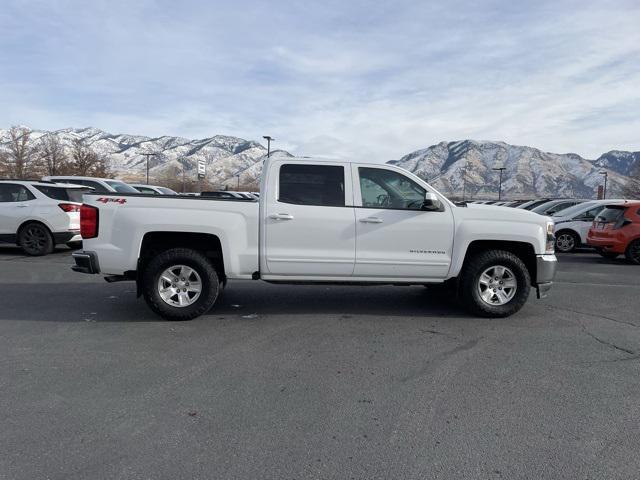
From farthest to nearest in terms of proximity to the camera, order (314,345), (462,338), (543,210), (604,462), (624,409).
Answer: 1. (543,210)
2. (462,338)
3. (314,345)
4. (624,409)
5. (604,462)

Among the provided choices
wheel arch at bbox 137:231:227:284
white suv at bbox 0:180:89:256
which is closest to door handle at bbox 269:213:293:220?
wheel arch at bbox 137:231:227:284

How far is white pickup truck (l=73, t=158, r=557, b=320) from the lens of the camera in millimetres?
5512

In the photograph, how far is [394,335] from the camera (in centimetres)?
523

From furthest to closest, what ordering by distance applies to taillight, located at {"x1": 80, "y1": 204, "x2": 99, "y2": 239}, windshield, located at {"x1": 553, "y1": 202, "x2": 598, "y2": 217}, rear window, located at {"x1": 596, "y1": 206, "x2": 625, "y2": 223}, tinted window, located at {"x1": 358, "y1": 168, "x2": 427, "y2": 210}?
windshield, located at {"x1": 553, "y1": 202, "x2": 598, "y2": 217} < rear window, located at {"x1": 596, "y1": 206, "x2": 625, "y2": 223} < tinted window, located at {"x1": 358, "y1": 168, "x2": 427, "y2": 210} < taillight, located at {"x1": 80, "y1": 204, "x2": 99, "y2": 239}

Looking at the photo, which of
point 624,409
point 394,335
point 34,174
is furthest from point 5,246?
point 34,174

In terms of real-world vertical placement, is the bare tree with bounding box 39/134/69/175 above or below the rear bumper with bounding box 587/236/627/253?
above

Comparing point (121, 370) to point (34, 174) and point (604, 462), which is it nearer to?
point (604, 462)

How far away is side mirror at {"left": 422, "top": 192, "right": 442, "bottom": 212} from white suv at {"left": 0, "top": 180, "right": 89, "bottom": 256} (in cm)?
861

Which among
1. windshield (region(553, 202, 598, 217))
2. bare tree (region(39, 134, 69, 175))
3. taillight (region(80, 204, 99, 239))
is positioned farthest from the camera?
bare tree (region(39, 134, 69, 175))

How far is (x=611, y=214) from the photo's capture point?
11.8 m

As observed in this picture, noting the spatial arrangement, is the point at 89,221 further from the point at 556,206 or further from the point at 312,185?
the point at 556,206

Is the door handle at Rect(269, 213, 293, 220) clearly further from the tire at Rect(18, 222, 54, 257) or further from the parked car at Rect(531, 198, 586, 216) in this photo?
the parked car at Rect(531, 198, 586, 216)

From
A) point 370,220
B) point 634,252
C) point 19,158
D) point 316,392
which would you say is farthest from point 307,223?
point 19,158

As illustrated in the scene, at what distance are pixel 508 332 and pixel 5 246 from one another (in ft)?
42.4
